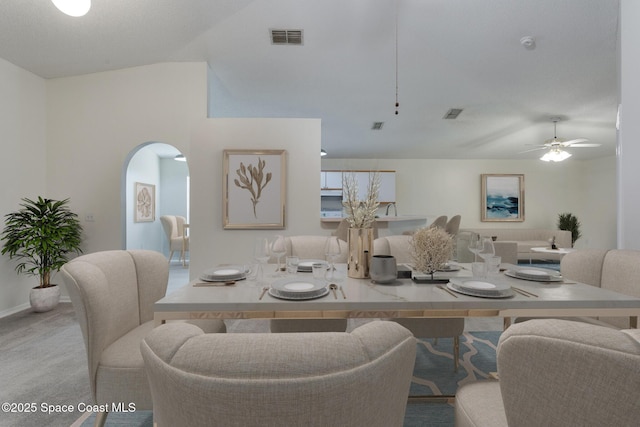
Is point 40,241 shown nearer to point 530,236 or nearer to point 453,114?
point 453,114

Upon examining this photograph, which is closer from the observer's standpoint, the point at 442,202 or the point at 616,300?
the point at 616,300

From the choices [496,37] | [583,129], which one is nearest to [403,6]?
[496,37]

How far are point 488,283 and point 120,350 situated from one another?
1652 millimetres

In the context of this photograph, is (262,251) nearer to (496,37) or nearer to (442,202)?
(496,37)

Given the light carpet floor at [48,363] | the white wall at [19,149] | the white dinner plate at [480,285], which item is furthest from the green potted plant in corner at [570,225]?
the white wall at [19,149]

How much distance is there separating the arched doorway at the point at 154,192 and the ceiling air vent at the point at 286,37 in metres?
3.53

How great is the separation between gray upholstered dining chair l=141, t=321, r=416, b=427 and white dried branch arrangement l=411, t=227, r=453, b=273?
1.11 m

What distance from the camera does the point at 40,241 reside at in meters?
3.16

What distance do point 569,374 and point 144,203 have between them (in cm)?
727

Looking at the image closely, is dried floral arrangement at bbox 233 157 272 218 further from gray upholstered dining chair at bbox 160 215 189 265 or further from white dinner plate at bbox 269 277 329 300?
gray upholstered dining chair at bbox 160 215 189 265

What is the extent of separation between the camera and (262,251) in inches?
59.9

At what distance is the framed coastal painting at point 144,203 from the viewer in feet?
20.2

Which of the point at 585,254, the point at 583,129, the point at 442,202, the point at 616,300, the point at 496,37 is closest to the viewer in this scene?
the point at 616,300

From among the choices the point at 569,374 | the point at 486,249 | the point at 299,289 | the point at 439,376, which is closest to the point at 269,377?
the point at 569,374
